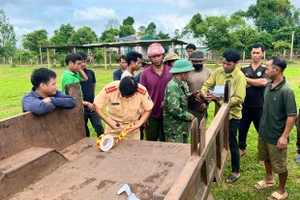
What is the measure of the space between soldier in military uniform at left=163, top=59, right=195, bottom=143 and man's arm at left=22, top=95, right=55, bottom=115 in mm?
1272

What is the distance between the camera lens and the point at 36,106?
2408mm

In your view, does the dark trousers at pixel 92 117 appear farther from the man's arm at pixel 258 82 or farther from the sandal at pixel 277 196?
the sandal at pixel 277 196

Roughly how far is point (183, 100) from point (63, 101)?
1368 millimetres

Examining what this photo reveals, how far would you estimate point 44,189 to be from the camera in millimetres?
1979

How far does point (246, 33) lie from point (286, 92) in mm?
27468

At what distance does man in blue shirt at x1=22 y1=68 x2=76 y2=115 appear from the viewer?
245cm

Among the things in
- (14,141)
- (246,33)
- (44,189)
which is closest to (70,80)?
(14,141)

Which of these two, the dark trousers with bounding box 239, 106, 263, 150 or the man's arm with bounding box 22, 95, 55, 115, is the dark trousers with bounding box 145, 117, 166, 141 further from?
the man's arm with bounding box 22, 95, 55, 115

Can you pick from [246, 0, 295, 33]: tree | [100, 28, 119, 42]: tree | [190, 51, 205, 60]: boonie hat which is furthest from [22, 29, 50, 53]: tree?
[190, 51, 205, 60]: boonie hat

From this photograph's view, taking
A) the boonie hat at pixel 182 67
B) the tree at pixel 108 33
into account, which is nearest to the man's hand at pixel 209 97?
the boonie hat at pixel 182 67

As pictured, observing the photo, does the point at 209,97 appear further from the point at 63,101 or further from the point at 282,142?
the point at 63,101

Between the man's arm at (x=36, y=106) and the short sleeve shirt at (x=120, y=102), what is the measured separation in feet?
2.24

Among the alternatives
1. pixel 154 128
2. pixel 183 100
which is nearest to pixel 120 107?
pixel 183 100

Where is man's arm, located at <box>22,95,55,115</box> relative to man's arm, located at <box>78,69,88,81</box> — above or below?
below
